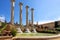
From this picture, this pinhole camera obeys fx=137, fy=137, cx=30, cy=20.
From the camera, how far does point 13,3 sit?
112 feet

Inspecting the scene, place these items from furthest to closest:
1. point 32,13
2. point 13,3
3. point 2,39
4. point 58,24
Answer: point 58,24 < point 32,13 < point 13,3 < point 2,39

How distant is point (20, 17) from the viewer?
41.2m

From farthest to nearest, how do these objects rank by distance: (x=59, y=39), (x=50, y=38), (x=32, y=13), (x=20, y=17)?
1. (x=32, y=13)
2. (x=20, y=17)
3. (x=59, y=39)
4. (x=50, y=38)

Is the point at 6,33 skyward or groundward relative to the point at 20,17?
groundward

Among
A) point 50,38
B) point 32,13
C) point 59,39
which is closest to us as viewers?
point 50,38

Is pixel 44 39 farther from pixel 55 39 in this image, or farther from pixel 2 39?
pixel 2 39

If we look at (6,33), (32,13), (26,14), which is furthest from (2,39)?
(32,13)

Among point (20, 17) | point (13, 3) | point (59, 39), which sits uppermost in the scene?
point (13, 3)

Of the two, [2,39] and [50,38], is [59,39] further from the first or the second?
[2,39]

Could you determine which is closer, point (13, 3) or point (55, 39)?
point (55, 39)

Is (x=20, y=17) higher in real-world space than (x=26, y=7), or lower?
lower

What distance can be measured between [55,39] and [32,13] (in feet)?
125

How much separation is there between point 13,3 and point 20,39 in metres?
25.4

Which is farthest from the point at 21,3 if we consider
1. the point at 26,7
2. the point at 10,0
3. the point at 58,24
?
the point at 58,24
